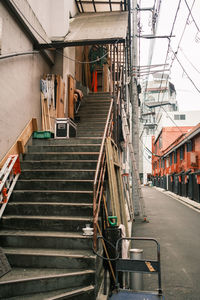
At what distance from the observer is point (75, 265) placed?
415cm

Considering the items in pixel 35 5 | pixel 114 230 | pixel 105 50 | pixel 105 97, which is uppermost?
pixel 105 50

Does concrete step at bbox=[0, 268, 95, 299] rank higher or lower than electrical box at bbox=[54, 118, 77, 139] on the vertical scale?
lower

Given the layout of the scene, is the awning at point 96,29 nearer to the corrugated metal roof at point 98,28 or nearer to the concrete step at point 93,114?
the corrugated metal roof at point 98,28

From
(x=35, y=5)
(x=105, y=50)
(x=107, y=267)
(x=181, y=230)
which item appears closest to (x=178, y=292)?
(x=107, y=267)

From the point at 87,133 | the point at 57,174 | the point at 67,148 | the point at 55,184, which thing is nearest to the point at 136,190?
the point at 87,133

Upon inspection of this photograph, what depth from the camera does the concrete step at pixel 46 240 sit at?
4516mm

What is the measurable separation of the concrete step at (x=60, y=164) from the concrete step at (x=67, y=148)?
767 millimetres

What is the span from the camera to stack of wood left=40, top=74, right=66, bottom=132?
28.8 ft

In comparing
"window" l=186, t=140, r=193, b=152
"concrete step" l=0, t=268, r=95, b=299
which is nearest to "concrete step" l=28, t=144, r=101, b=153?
"concrete step" l=0, t=268, r=95, b=299

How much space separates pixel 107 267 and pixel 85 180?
6.49ft

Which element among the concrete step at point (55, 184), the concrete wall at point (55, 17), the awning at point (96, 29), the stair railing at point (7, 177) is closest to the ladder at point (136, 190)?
the awning at point (96, 29)

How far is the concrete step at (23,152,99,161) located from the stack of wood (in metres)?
1.90

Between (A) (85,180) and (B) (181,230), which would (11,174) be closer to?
(A) (85,180)

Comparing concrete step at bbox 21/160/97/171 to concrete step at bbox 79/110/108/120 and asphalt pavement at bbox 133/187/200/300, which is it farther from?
concrete step at bbox 79/110/108/120
